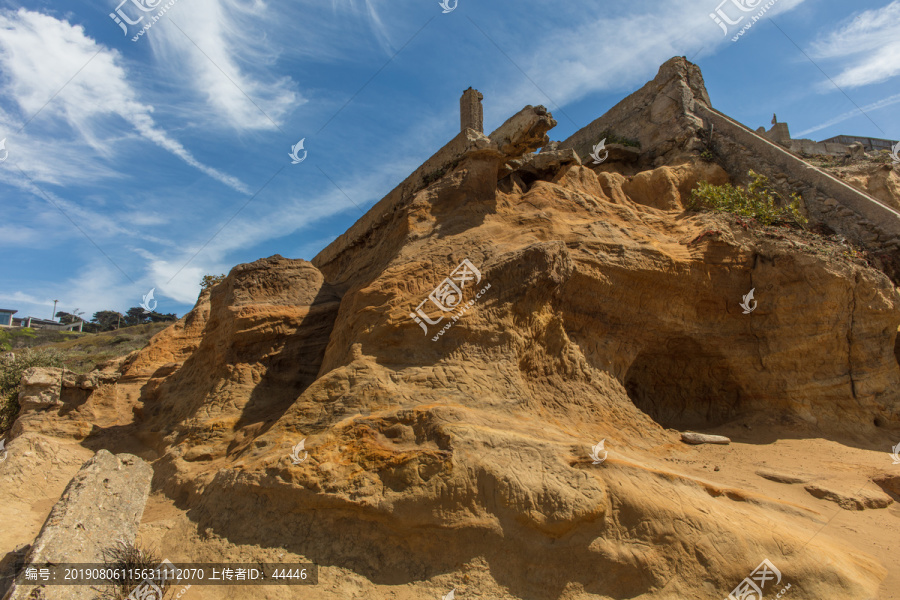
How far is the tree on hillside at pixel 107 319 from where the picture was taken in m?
49.4

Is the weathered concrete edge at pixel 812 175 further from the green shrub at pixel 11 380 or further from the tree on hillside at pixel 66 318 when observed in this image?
the tree on hillside at pixel 66 318

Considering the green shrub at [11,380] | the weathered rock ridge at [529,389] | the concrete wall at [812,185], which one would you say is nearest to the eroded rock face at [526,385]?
the weathered rock ridge at [529,389]

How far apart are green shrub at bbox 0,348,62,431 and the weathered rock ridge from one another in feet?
7.19

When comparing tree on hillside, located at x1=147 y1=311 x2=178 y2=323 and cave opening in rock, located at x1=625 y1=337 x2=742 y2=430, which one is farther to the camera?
tree on hillside, located at x1=147 y1=311 x2=178 y2=323

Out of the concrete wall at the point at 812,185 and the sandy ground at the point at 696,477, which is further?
the concrete wall at the point at 812,185

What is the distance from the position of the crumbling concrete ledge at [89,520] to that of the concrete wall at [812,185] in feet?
43.7

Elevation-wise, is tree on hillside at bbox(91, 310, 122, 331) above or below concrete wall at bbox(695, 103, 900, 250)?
above

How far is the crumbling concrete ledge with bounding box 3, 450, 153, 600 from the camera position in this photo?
452 cm

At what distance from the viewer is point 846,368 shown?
8438mm

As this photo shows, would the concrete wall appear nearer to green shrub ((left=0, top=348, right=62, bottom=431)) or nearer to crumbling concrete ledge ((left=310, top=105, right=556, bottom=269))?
crumbling concrete ledge ((left=310, top=105, right=556, bottom=269))

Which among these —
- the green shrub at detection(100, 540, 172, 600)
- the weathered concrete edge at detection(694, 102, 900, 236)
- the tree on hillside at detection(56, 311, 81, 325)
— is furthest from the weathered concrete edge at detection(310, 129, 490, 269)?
the tree on hillside at detection(56, 311, 81, 325)

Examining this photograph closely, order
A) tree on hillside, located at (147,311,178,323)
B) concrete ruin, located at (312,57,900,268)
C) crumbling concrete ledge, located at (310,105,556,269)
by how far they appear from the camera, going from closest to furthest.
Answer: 1. crumbling concrete ledge, located at (310,105,556,269)
2. concrete ruin, located at (312,57,900,268)
3. tree on hillside, located at (147,311,178,323)

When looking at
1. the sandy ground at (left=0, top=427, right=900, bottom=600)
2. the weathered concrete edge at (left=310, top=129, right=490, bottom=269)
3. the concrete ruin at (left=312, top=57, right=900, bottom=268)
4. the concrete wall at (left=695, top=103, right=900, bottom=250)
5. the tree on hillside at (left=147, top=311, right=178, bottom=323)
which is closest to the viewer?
the sandy ground at (left=0, top=427, right=900, bottom=600)

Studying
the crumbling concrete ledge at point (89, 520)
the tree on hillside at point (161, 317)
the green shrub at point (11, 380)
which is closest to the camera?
the crumbling concrete ledge at point (89, 520)
